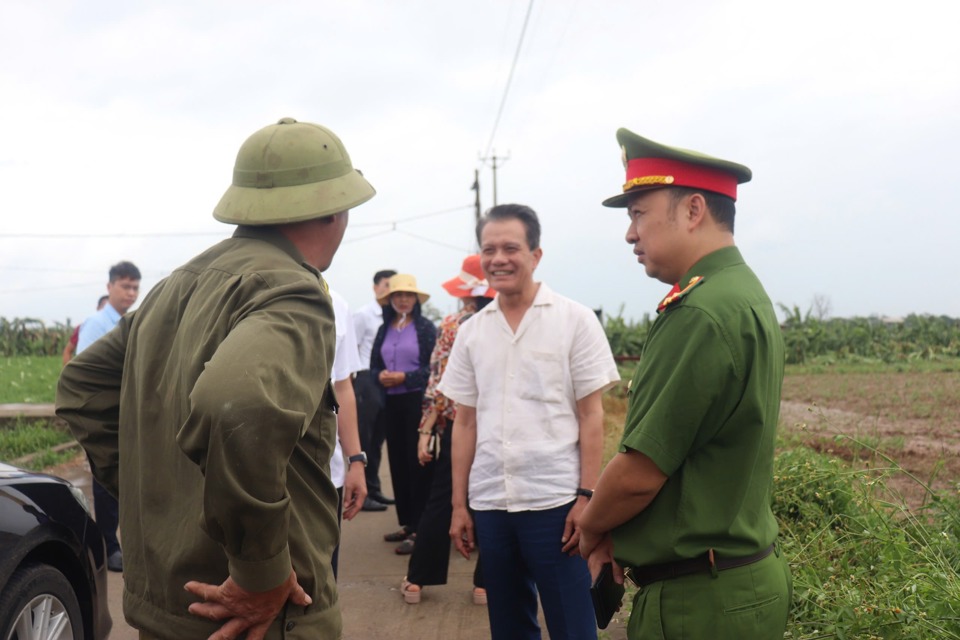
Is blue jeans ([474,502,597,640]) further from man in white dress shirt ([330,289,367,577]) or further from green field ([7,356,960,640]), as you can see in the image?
green field ([7,356,960,640])

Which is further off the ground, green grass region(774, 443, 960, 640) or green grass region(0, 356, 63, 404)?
green grass region(774, 443, 960, 640)

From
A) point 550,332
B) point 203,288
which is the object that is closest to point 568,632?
point 550,332

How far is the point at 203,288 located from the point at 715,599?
1453 mm

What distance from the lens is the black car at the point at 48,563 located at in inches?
135

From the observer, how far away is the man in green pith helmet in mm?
1736

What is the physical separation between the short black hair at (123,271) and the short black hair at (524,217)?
12.3 feet

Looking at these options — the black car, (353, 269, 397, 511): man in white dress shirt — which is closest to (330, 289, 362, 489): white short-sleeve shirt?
the black car

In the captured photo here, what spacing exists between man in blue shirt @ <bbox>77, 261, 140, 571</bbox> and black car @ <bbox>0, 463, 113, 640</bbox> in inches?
77.2

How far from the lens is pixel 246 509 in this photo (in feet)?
5.72

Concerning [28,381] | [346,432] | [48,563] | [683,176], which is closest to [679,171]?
[683,176]

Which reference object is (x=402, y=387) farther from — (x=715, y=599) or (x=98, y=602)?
(x=715, y=599)

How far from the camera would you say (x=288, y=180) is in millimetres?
2242

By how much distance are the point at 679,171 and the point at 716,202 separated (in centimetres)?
14

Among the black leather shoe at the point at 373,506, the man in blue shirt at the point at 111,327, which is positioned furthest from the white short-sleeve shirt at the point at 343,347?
the black leather shoe at the point at 373,506
